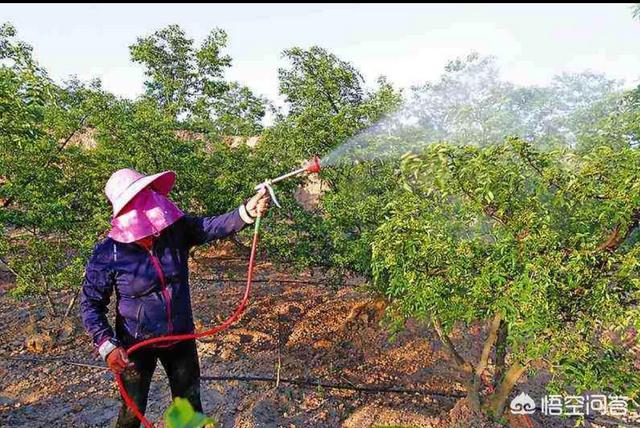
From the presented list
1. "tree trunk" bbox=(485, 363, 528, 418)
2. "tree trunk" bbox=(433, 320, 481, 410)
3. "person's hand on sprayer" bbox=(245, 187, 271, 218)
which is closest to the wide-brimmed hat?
"person's hand on sprayer" bbox=(245, 187, 271, 218)

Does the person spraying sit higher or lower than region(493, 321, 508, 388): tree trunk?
higher

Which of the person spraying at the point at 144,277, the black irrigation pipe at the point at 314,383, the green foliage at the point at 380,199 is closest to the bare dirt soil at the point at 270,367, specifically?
the black irrigation pipe at the point at 314,383

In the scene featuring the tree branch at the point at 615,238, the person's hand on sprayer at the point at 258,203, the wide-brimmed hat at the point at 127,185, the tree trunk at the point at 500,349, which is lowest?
the tree trunk at the point at 500,349

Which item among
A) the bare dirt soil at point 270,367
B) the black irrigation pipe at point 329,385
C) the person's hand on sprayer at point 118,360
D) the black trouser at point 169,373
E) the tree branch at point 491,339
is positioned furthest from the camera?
the black irrigation pipe at point 329,385

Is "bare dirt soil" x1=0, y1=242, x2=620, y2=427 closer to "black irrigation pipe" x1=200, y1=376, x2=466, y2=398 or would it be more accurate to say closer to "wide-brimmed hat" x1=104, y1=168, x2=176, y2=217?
"black irrigation pipe" x1=200, y1=376, x2=466, y2=398

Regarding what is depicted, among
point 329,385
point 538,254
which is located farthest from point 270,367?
point 538,254

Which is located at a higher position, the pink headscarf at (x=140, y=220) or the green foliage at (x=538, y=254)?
the pink headscarf at (x=140, y=220)

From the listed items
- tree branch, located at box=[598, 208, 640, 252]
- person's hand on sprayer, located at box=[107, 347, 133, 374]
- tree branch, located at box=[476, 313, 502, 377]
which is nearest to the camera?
person's hand on sprayer, located at box=[107, 347, 133, 374]

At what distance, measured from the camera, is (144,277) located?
2895 mm

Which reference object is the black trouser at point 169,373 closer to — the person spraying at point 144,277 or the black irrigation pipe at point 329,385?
the person spraying at point 144,277

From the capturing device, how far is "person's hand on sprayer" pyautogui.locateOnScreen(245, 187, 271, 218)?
2.81 m

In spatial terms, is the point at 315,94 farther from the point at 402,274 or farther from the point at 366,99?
the point at 402,274

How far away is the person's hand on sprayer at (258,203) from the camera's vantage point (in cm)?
281

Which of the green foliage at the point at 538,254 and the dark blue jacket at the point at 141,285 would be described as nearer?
the dark blue jacket at the point at 141,285
